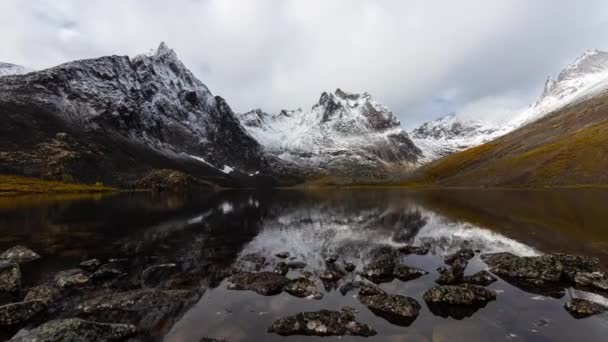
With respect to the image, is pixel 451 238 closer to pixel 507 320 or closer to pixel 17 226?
pixel 507 320

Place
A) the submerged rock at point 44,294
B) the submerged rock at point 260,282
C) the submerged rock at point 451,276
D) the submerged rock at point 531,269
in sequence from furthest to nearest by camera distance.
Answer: the submerged rock at point 451,276 < the submerged rock at point 531,269 < the submerged rock at point 260,282 < the submerged rock at point 44,294

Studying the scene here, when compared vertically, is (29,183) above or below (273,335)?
above

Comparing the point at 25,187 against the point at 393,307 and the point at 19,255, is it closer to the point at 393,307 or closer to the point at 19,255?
the point at 19,255

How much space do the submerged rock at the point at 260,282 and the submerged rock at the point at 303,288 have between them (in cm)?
74

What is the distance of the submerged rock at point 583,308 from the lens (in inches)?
775

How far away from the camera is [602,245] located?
36.1 metres

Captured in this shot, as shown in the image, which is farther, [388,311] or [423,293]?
[423,293]

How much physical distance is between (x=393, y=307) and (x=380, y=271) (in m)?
8.87

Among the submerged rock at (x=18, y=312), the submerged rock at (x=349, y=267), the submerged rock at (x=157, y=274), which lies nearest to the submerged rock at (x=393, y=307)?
the submerged rock at (x=349, y=267)

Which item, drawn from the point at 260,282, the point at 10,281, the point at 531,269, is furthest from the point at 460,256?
the point at 10,281

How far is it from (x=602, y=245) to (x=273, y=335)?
37.9 metres

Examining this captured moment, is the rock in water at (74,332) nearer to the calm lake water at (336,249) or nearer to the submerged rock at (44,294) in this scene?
the calm lake water at (336,249)

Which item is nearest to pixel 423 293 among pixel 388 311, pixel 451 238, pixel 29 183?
pixel 388 311

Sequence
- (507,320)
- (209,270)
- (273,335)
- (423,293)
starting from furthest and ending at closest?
1. (209,270)
2. (423,293)
3. (507,320)
4. (273,335)
